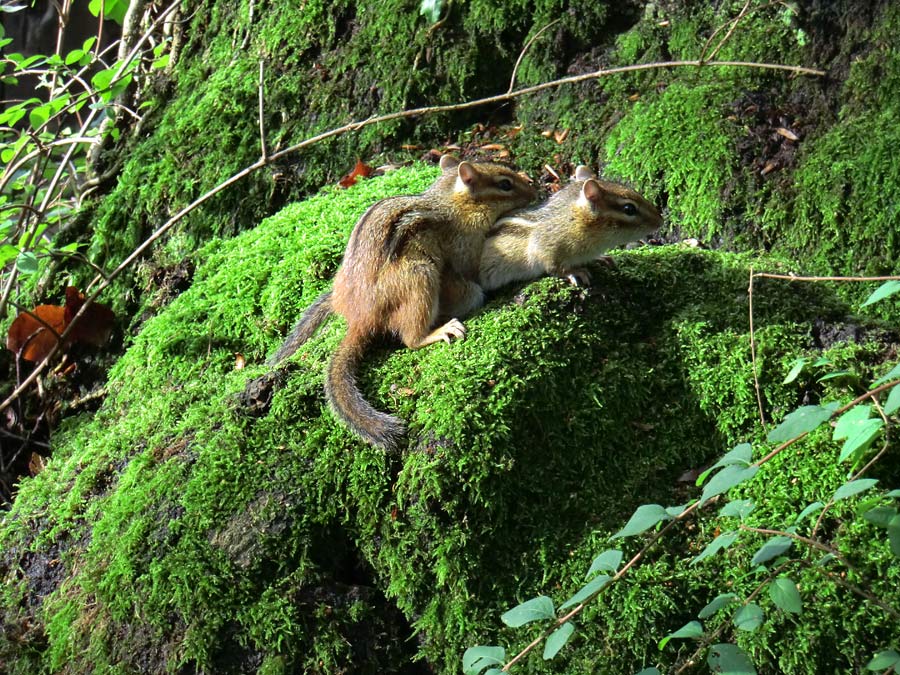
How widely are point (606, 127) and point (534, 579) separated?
3.07 m

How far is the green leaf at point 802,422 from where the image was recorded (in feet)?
7.38

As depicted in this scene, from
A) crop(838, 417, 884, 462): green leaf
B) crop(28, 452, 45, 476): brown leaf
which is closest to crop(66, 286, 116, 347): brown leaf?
crop(28, 452, 45, 476): brown leaf

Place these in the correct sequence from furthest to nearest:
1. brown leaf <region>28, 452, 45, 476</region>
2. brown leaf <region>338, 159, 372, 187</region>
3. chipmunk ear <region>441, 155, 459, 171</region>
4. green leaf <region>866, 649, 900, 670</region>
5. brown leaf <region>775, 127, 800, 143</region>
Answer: brown leaf <region>338, 159, 372, 187</region> < brown leaf <region>28, 452, 45, 476</region> < brown leaf <region>775, 127, 800, 143</region> < chipmunk ear <region>441, 155, 459, 171</region> < green leaf <region>866, 649, 900, 670</region>

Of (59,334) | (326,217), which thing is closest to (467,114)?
(326,217)

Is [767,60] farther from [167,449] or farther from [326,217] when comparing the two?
[167,449]

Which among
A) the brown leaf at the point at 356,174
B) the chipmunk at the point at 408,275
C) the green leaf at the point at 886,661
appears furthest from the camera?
the brown leaf at the point at 356,174

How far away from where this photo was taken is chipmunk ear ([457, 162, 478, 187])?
416 cm

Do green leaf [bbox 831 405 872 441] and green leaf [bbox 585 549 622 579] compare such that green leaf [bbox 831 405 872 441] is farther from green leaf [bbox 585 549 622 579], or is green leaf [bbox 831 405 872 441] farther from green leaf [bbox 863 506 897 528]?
green leaf [bbox 585 549 622 579]

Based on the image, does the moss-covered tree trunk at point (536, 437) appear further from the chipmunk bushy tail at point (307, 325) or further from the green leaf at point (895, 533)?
the green leaf at point (895, 533)

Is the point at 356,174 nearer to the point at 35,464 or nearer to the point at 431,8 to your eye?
the point at 431,8

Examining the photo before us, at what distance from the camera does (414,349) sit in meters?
3.76

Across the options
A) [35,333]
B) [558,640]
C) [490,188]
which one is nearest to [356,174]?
[490,188]

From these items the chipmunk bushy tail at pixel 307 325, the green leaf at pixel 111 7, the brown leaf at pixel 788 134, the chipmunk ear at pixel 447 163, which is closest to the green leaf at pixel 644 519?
the chipmunk bushy tail at pixel 307 325

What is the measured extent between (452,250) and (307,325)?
2.58 ft
